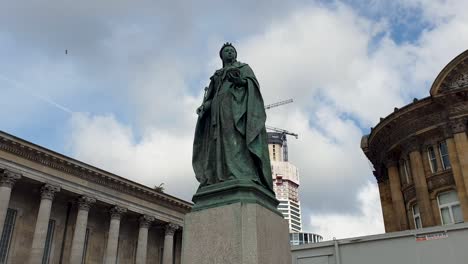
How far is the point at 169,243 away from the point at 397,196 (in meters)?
21.9

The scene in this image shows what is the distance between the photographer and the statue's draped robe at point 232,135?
6.07 metres

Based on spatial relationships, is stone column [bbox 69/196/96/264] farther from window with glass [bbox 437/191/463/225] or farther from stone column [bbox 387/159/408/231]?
window with glass [bbox 437/191/463/225]

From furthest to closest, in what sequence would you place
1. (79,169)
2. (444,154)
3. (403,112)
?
(79,169) < (403,112) < (444,154)

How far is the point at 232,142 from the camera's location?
6.16 meters

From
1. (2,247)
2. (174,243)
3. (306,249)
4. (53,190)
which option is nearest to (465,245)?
(306,249)

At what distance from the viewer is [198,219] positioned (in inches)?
225

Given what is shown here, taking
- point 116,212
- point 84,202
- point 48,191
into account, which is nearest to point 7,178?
point 48,191

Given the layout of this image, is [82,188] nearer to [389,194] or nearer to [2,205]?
[2,205]

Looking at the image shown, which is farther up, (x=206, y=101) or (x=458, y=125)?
(x=458, y=125)

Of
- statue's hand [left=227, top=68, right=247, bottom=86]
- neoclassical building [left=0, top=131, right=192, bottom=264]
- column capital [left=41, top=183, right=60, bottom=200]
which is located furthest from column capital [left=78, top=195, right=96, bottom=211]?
statue's hand [left=227, top=68, right=247, bottom=86]

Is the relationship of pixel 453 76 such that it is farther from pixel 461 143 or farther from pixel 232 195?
pixel 232 195

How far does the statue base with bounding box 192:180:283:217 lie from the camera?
5.63 metres

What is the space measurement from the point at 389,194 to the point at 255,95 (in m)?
34.5

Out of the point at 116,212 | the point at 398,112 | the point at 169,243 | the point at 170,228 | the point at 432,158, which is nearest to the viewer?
Answer: the point at 432,158
